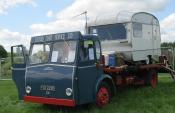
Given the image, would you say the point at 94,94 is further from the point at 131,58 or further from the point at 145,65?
the point at 145,65

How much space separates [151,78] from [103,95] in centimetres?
506

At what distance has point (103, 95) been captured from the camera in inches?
480

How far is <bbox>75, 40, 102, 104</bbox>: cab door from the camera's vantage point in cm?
1120

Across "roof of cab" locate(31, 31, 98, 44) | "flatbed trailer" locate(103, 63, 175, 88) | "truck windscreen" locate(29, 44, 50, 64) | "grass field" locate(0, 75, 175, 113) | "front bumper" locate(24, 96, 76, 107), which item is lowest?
"grass field" locate(0, 75, 175, 113)

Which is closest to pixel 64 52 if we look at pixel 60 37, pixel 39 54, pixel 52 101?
pixel 60 37

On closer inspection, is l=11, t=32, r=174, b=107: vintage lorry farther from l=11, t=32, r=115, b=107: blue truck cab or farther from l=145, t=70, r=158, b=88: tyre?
l=145, t=70, r=158, b=88: tyre

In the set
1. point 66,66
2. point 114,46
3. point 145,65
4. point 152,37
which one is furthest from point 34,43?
point 152,37

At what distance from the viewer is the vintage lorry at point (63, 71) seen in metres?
11.1

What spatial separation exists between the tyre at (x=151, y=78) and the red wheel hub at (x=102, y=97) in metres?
4.54

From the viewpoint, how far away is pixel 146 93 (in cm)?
1432

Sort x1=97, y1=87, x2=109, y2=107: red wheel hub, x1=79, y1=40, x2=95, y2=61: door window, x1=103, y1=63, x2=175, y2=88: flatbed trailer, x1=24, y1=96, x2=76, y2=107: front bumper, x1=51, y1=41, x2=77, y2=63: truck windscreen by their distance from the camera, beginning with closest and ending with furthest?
x1=24, y1=96, x2=76, y2=107: front bumper < x1=51, y1=41, x2=77, y2=63: truck windscreen < x1=79, y1=40, x2=95, y2=61: door window < x1=97, y1=87, x2=109, y2=107: red wheel hub < x1=103, y1=63, x2=175, y2=88: flatbed trailer

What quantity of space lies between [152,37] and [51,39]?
6.37 m

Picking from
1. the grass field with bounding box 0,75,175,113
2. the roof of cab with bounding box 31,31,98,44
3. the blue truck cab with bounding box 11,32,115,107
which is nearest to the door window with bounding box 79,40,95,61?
the blue truck cab with bounding box 11,32,115,107

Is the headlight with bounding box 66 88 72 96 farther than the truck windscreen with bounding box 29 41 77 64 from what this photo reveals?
No
